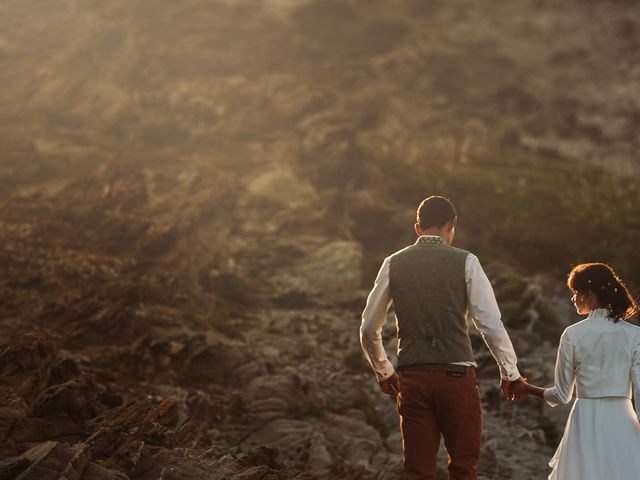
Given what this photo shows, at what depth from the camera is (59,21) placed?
31078 mm

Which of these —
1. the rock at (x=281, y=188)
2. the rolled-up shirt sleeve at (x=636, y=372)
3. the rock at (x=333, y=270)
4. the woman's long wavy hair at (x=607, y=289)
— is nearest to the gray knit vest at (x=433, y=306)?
the woman's long wavy hair at (x=607, y=289)

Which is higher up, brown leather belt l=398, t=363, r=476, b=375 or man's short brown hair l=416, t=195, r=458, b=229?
man's short brown hair l=416, t=195, r=458, b=229

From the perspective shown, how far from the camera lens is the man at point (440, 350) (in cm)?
532

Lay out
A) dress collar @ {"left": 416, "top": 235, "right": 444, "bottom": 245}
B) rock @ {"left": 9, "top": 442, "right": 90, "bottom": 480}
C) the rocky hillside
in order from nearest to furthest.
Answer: dress collar @ {"left": 416, "top": 235, "right": 444, "bottom": 245}, rock @ {"left": 9, "top": 442, "right": 90, "bottom": 480}, the rocky hillside

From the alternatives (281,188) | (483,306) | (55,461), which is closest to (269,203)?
(281,188)

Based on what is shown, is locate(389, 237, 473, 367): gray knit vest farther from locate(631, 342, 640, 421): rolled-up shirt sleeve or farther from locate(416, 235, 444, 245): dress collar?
locate(631, 342, 640, 421): rolled-up shirt sleeve

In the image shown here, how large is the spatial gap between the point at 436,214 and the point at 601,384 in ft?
5.85

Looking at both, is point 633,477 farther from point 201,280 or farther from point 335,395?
point 201,280

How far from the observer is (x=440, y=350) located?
5.35 metres

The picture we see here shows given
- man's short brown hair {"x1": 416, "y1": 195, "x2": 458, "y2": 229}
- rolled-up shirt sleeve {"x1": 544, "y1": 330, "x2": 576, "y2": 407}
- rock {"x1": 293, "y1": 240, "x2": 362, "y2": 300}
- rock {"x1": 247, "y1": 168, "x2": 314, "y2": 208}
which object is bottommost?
rock {"x1": 293, "y1": 240, "x2": 362, "y2": 300}

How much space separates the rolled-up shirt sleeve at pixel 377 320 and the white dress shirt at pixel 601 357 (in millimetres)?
1403

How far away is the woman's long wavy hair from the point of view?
5.45 metres

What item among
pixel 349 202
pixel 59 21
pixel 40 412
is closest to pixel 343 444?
pixel 40 412

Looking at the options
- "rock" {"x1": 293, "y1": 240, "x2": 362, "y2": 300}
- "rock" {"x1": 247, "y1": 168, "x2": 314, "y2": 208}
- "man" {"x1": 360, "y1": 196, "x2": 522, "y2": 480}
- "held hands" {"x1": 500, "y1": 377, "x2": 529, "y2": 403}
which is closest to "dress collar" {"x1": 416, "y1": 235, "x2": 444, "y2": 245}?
"man" {"x1": 360, "y1": 196, "x2": 522, "y2": 480}
